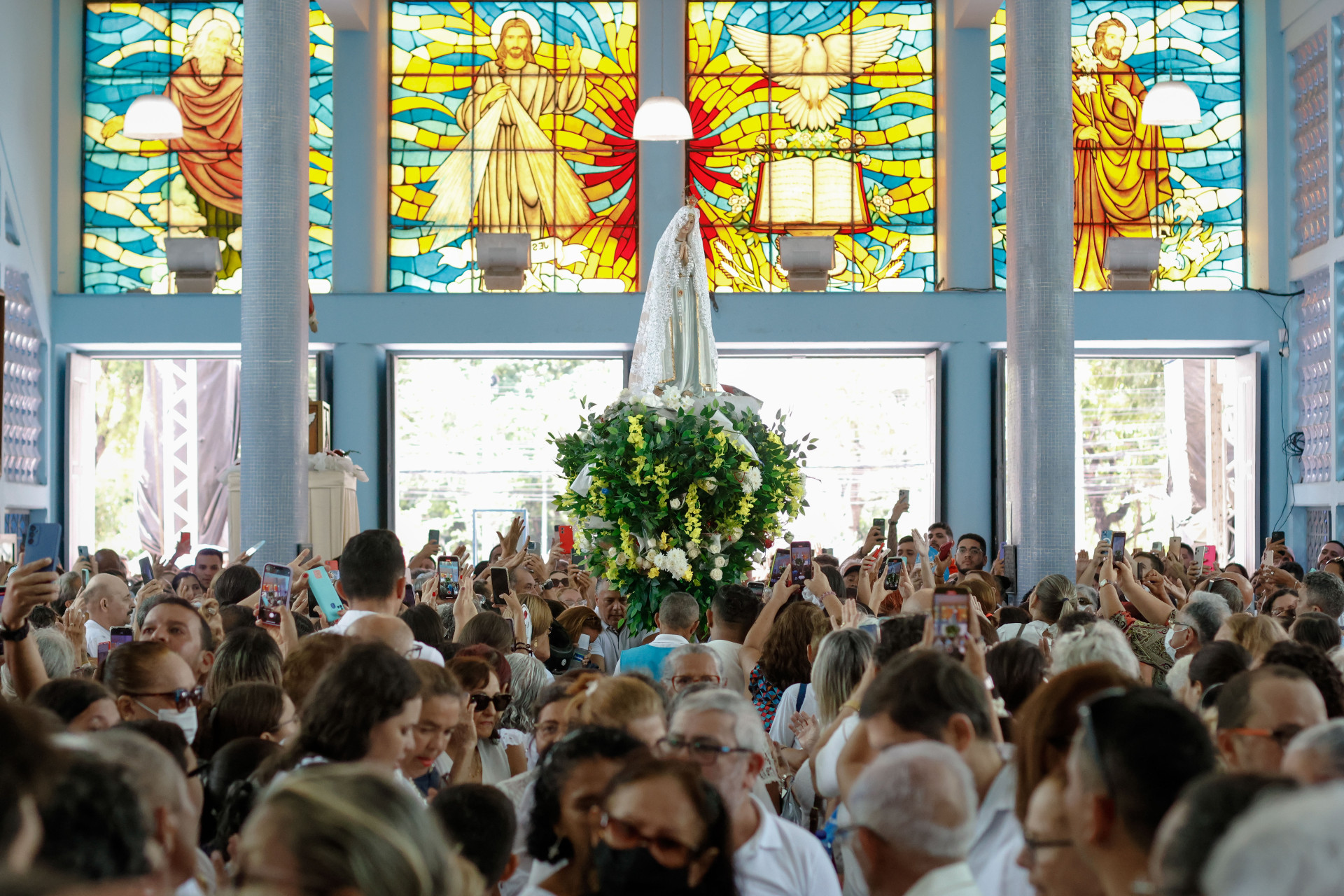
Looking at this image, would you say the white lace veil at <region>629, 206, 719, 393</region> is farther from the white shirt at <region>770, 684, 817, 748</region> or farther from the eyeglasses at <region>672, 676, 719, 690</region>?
the eyeglasses at <region>672, 676, 719, 690</region>

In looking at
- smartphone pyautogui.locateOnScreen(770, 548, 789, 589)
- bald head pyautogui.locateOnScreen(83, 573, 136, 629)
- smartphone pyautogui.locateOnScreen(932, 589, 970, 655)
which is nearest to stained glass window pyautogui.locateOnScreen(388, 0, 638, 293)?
smartphone pyautogui.locateOnScreen(770, 548, 789, 589)

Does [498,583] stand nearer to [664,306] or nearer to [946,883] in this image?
[664,306]

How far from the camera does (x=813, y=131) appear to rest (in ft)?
A: 53.0

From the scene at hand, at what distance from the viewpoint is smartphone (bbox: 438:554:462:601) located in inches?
275

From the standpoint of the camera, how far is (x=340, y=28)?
1563 cm

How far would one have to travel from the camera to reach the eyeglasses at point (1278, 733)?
3240 millimetres

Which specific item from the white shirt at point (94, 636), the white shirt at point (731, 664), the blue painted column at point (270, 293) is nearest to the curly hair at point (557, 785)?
the white shirt at point (731, 664)

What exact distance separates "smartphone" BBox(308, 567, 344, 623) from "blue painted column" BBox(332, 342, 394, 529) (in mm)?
9391

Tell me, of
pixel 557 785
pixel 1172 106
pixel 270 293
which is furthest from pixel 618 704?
Answer: pixel 1172 106

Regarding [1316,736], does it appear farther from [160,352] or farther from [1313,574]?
[160,352]

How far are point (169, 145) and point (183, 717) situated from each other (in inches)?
522

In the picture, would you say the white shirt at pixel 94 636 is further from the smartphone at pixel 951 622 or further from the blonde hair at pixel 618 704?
the smartphone at pixel 951 622

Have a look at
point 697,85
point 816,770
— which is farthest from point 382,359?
point 816,770

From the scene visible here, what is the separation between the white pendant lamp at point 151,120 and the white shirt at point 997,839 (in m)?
12.9
